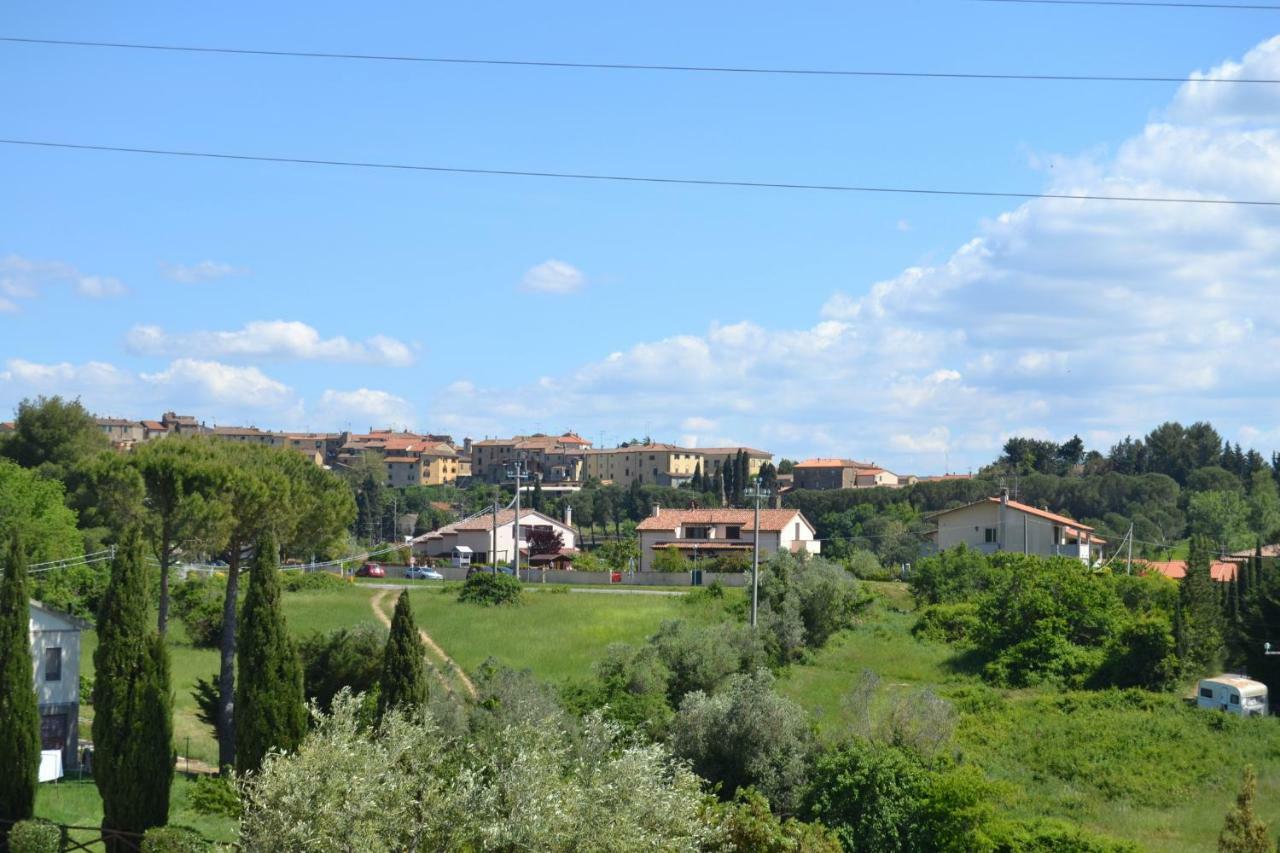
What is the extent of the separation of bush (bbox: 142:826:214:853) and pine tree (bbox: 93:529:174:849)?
193 cm

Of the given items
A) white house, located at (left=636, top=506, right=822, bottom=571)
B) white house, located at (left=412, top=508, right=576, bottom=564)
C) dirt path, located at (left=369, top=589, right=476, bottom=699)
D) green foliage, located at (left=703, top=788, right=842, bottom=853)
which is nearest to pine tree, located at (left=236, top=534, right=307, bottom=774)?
dirt path, located at (left=369, top=589, right=476, bottom=699)

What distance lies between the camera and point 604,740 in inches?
879

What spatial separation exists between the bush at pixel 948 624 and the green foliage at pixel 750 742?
19.4 metres

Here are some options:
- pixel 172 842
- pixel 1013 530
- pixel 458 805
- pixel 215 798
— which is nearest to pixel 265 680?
pixel 215 798

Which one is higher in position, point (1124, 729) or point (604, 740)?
point (604, 740)

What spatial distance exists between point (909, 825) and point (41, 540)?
42507 mm

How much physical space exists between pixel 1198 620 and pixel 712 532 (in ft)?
126

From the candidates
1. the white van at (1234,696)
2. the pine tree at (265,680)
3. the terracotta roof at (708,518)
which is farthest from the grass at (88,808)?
the terracotta roof at (708,518)

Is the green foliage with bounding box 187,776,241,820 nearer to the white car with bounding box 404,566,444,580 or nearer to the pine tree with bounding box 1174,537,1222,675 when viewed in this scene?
the pine tree with bounding box 1174,537,1222,675

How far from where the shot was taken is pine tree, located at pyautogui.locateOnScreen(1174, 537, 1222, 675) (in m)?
46.2

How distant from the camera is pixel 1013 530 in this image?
7381 centimetres

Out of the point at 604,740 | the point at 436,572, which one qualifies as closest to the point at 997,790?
the point at 604,740

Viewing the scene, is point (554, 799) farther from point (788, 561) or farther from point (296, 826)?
point (788, 561)

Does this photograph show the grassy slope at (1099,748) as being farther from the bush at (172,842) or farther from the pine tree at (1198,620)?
the bush at (172,842)
